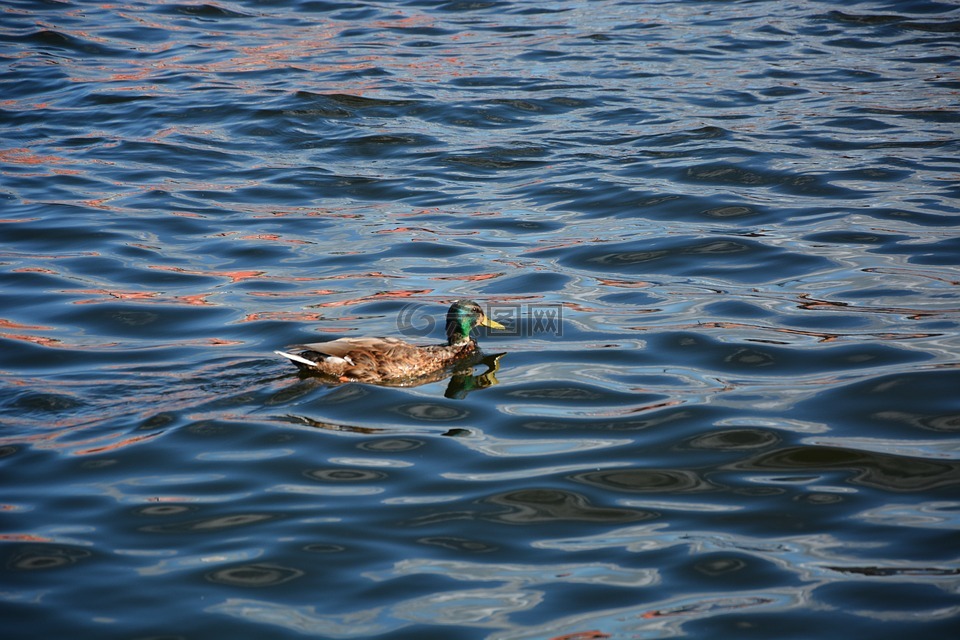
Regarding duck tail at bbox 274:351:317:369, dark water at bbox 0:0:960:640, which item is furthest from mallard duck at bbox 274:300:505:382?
dark water at bbox 0:0:960:640

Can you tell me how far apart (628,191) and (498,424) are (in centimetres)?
534

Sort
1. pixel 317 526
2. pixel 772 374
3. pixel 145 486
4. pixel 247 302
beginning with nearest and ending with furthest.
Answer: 1. pixel 317 526
2. pixel 145 486
3. pixel 772 374
4. pixel 247 302

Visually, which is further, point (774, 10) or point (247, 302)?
point (774, 10)

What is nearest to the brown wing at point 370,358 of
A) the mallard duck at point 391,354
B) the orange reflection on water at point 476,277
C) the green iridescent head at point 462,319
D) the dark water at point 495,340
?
the mallard duck at point 391,354

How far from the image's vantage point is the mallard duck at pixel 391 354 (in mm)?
7023

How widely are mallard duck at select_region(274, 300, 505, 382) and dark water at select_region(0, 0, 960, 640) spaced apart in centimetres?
16

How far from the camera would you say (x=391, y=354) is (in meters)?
7.41

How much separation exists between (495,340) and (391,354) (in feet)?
3.73

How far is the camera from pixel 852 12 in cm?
1858

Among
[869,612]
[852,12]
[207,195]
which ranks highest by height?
[852,12]

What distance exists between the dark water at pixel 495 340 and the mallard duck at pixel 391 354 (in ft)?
0.54

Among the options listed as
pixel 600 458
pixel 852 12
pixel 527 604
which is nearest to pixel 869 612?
pixel 527 604

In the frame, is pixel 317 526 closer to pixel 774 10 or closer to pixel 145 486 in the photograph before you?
pixel 145 486

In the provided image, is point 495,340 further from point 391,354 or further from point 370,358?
point 370,358
